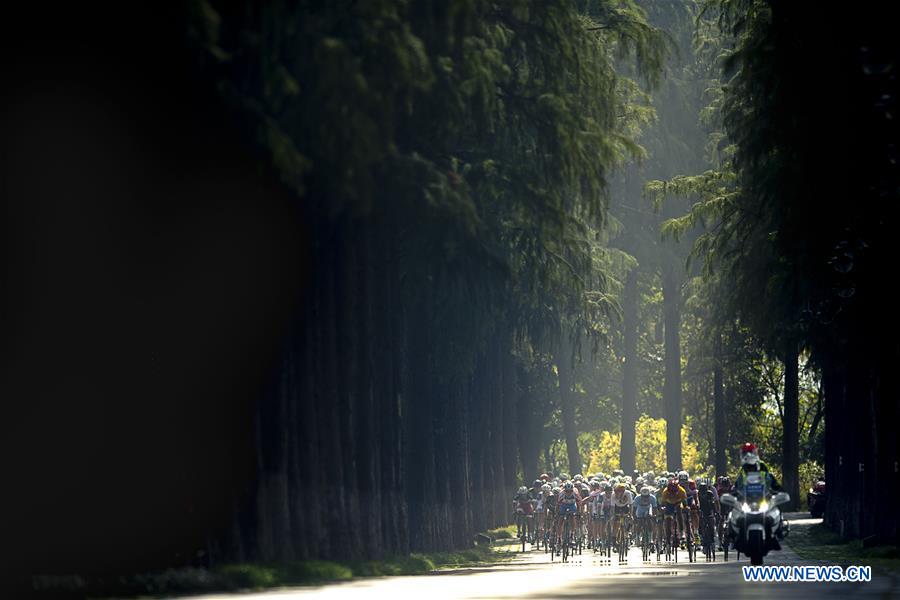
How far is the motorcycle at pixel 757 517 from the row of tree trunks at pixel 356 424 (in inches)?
254

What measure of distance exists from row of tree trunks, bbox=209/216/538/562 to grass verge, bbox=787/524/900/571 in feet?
25.9

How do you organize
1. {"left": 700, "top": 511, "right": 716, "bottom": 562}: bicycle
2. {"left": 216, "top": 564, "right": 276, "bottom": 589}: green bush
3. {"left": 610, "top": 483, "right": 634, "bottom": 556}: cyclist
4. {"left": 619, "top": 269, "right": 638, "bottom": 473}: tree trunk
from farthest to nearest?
{"left": 619, "top": 269, "right": 638, "bottom": 473}: tree trunk → {"left": 610, "top": 483, "right": 634, "bottom": 556}: cyclist → {"left": 700, "top": 511, "right": 716, "bottom": 562}: bicycle → {"left": 216, "top": 564, "right": 276, "bottom": 589}: green bush

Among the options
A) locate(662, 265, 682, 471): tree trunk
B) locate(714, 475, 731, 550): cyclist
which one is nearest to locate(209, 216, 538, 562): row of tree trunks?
locate(714, 475, 731, 550): cyclist

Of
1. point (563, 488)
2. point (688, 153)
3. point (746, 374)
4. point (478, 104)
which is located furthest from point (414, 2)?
point (688, 153)

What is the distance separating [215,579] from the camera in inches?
1054

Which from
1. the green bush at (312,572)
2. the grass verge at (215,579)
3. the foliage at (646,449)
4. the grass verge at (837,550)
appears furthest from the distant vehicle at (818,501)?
the foliage at (646,449)

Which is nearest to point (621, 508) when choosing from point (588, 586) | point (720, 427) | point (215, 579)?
point (588, 586)

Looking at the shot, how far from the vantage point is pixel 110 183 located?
2575 cm

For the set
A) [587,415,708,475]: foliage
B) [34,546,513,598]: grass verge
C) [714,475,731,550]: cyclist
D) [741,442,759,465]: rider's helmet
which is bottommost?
[34,546,513,598]: grass verge

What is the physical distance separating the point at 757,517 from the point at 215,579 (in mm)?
9539

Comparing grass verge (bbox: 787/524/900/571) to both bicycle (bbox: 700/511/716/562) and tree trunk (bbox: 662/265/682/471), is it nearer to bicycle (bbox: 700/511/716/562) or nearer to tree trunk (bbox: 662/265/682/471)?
bicycle (bbox: 700/511/716/562)

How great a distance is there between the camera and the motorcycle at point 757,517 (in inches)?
1270

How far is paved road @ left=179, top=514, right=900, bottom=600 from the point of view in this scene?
26000 mm

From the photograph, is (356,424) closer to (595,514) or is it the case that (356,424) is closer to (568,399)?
(595,514)
